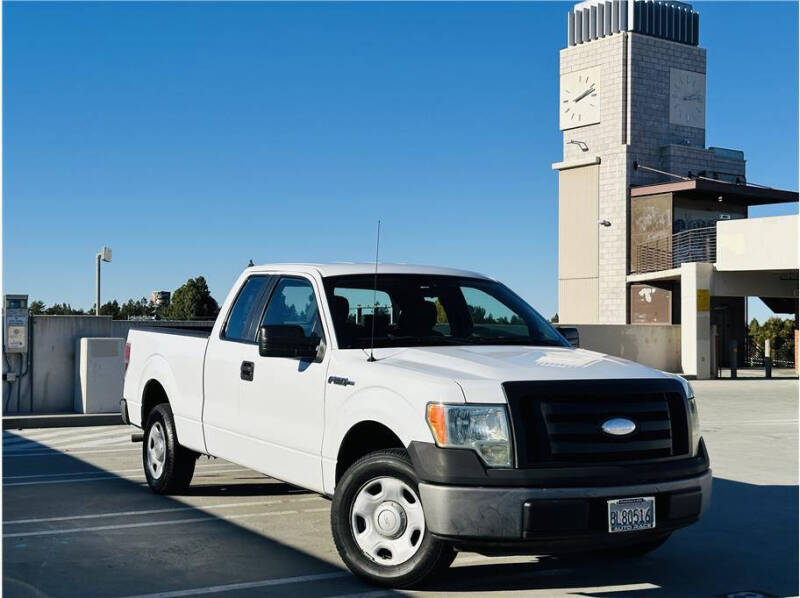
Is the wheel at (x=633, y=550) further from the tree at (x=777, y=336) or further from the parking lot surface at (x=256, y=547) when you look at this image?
the tree at (x=777, y=336)

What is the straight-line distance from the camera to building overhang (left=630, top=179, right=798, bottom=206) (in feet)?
152

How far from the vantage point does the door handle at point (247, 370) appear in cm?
781

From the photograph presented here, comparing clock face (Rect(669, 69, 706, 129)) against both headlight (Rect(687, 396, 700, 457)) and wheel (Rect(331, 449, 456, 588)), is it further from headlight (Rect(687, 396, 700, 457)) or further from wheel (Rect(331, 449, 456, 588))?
wheel (Rect(331, 449, 456, 588))

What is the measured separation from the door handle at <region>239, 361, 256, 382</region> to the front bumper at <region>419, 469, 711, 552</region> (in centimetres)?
241

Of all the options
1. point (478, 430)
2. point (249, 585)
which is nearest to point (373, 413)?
point (478, 430)

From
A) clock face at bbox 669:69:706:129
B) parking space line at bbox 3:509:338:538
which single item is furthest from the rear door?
clock face at bbox 669:69:706:129

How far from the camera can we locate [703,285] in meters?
37.1

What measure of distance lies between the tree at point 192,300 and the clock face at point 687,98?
203 feet

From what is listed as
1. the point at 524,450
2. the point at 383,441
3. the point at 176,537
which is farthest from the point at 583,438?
the point at 176,537

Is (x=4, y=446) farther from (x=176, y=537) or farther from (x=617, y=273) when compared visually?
(x=617, y=273)

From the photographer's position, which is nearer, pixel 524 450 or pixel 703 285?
pixel 524 450

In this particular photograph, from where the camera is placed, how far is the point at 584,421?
19.1ft

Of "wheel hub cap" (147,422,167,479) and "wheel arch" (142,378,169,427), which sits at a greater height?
"wheel arch" (142,378,169,427)

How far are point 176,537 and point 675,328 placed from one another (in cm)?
3271
